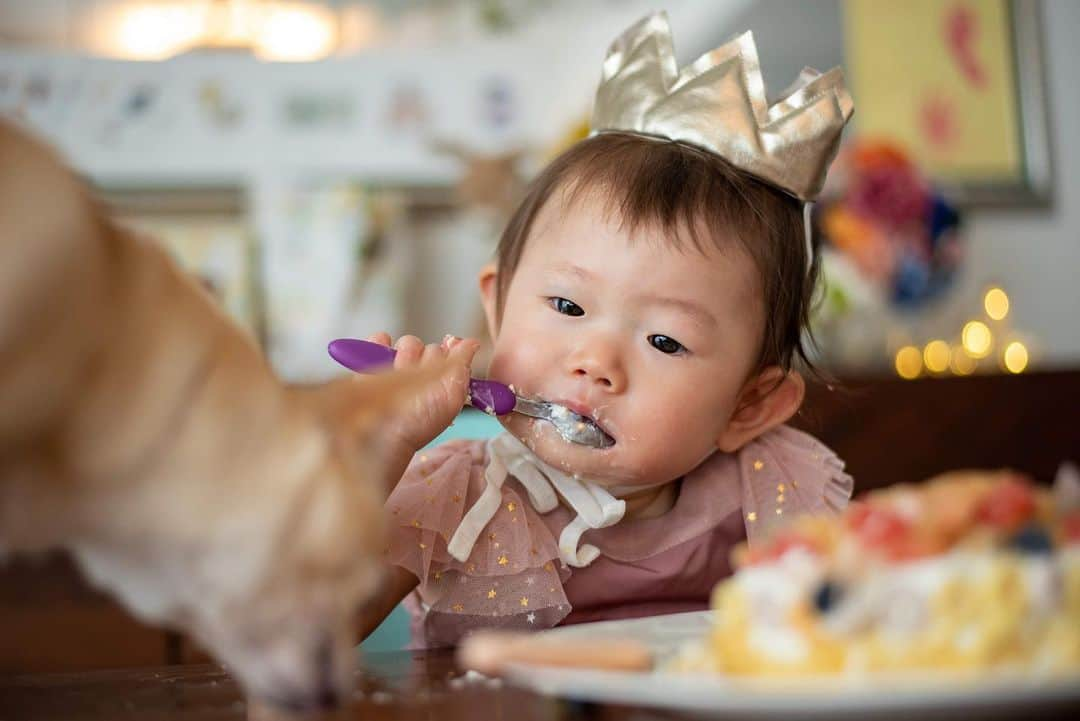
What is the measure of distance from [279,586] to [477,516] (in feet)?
1.99

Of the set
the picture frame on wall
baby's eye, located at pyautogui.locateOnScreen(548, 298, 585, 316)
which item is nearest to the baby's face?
baby's eye, located at pyautogui.locateOnScreen(548, 298, 585, 316)

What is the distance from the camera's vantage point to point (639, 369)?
107 cm

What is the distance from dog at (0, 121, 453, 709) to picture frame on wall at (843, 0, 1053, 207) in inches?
99.8

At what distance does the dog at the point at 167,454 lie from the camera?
0.43 meters

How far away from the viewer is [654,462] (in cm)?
109

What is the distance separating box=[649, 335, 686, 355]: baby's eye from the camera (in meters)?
1.09

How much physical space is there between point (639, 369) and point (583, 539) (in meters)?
0.19

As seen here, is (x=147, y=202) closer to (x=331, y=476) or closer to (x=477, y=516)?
(x=477, y=516)

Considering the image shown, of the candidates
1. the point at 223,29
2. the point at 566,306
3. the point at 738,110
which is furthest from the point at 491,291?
the point at 223,29

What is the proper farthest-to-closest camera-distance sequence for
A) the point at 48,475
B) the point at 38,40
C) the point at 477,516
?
the point at 38,40
the point at 477,516
the point at 48,475

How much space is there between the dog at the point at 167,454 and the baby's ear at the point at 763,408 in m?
0.77

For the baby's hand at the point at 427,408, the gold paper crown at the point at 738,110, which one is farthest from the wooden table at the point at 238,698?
the gold paper crown at the point at 738,110

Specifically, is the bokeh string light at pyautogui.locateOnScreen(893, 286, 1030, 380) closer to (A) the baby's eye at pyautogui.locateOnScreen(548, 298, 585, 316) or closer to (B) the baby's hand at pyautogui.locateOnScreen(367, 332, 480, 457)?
(A) the baby's eye at pyautogui.locateOnScreen(548, 298, 585, 316)

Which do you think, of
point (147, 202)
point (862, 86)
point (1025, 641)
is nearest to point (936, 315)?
point (862, 86)
